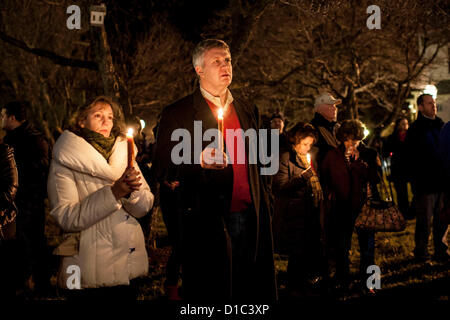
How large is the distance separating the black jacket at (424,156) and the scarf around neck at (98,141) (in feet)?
16.1

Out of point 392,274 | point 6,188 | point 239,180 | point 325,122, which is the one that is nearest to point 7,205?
point 6,188

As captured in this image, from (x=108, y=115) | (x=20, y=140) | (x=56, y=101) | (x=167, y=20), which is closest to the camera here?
(x=108, y=115)

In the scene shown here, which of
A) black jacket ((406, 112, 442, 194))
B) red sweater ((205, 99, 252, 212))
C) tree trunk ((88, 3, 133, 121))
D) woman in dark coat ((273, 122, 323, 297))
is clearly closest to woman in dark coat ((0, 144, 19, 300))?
red sweater ((205, 99, 252, 212))

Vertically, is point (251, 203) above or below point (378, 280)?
above

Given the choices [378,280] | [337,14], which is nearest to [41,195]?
[378,280]

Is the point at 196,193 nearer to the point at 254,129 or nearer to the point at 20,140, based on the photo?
the point at 254,129

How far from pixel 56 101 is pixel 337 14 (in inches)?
589

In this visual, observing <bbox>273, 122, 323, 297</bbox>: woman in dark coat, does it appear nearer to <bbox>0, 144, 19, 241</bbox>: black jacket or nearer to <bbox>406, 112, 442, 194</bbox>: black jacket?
<bbox>406, 112, 442, 194</bbox>: black jacket

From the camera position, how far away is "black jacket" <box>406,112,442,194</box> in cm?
741

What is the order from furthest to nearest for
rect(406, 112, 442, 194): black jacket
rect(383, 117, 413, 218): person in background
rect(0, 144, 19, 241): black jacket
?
rect(383, 117, 413, 218): person in background < rect(406, 112, 442, 194): black jacket < rect(0, 144, 19, 241): black jacket

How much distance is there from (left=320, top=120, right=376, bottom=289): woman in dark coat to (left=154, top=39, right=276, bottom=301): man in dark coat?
281 centimetres

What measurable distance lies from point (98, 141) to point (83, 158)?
216 millimetres

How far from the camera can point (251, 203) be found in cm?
367

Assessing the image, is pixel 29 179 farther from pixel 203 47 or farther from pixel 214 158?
pixel 214 158
